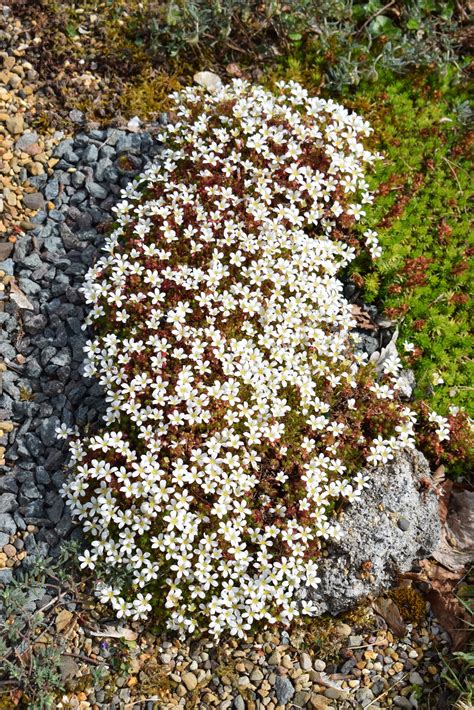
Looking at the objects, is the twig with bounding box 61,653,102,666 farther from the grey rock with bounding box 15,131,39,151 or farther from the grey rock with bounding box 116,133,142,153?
the grey rock with bounding box 15,131,39,151

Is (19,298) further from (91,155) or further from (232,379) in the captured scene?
(232,379)

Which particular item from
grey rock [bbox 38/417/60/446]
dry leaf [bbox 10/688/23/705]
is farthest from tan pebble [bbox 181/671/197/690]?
grey rock [bbox 38/417/60/446]

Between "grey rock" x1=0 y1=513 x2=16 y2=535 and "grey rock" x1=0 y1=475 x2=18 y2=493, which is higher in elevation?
"grey rock" x1=0 y1=475 x2=18 y2=493

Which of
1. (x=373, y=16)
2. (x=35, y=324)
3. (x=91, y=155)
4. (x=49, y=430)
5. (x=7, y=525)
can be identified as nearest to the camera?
(x=7, y=525)

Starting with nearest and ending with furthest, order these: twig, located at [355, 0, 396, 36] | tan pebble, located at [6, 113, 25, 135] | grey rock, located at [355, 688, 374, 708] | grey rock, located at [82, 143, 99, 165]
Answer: grey rock, located at [355, 688, 374, 708] < grey rock, located at [82, 143, 99, 165] < tan pebble, located at [6, 113, 25, 135] < twig, located at [355, 0, 396, 36]

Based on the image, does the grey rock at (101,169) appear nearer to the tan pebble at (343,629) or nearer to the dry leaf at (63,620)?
the dry leaf at (63,620)

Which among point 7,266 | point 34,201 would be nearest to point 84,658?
point 7,266

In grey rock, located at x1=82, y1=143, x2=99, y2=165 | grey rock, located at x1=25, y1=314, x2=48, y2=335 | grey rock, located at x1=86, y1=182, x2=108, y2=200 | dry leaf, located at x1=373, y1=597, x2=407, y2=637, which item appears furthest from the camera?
grey rock, located at x1=82, y1=143, x2=99, y2=165
